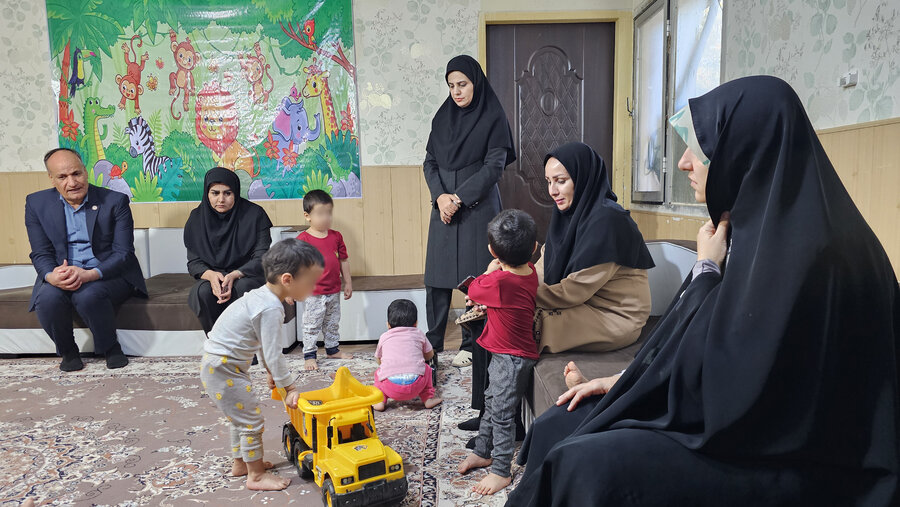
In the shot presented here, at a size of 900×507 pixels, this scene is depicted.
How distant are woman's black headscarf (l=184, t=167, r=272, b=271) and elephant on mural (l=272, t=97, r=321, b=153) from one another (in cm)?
88

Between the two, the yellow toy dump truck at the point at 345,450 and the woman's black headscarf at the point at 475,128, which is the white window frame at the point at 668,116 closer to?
the woman's black headscarf at the point at 475,128

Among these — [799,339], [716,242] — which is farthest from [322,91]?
[799,339]

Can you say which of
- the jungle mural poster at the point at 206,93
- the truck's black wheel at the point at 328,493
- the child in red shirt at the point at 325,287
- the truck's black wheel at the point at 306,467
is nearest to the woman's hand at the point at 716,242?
the truck's black wheel at the point at 328,493

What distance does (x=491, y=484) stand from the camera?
176 centimetres

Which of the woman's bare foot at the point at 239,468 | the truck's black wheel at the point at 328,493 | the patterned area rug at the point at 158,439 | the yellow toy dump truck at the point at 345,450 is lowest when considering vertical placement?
the patterned area rug at the point at 158,439

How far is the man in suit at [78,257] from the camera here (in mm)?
3166

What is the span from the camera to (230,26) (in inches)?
159

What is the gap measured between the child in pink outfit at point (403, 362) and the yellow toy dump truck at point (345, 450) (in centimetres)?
54

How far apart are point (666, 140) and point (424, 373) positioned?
80.6 inches

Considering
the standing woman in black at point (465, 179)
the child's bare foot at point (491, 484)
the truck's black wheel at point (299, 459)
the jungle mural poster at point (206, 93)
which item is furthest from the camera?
the jungle mural poster at point (206, 93)

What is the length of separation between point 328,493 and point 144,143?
340 cm

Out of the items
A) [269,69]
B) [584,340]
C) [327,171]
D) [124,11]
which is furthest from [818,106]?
[124,11]

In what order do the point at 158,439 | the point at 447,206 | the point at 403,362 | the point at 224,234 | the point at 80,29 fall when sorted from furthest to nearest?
the point at 80,29
the point at 224,234
the point at 447,206
the point at 403,362
the point at 158,439

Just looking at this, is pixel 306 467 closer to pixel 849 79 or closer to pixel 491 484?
pixel 491 484
